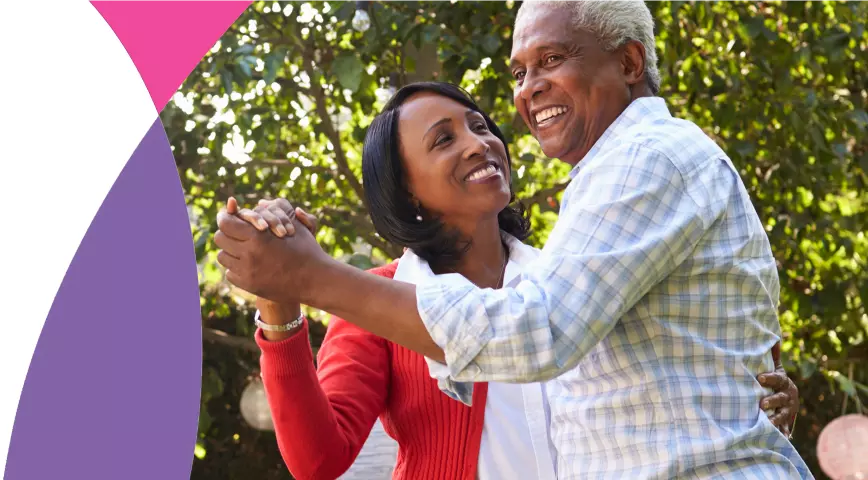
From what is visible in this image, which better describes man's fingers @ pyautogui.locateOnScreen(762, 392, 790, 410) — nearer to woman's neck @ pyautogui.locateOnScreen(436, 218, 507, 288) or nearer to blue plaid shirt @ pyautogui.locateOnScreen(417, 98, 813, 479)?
blue plaid shirt @ pyautogui.locateOnScreen(417, 98, 813, 479)

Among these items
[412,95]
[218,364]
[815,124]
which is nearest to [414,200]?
[412,95]

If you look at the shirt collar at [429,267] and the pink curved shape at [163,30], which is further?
the pink curved shape at [163,30]

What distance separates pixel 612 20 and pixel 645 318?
21.6 inches

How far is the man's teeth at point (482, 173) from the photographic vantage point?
2.43 metres

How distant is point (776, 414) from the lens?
1.70 m

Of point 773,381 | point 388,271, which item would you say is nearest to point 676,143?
point 773,381

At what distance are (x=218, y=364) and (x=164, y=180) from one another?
3.75 meters

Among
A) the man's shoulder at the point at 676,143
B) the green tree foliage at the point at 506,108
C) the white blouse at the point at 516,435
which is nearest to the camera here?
the man's shoulder at the point at 676,143

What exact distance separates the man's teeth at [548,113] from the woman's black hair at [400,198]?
701 millimetres

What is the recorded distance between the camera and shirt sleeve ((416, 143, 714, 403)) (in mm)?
1384

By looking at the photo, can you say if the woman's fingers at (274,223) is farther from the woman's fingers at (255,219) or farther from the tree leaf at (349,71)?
the tree leaf at (349,71)

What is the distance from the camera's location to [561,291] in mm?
1408

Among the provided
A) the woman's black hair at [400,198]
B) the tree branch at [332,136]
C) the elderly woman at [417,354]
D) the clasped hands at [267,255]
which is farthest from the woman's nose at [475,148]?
the tree branch at [332,136]

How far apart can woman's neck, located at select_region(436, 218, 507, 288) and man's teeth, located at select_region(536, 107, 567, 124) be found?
719 mm
